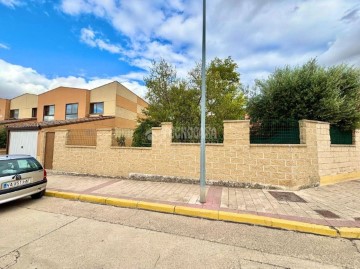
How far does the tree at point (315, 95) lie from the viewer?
7.43 meters

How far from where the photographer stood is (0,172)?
192 inches

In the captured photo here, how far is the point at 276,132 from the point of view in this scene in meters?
7.08

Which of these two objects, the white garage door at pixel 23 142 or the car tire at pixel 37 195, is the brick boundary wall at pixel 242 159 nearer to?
the car tire at pixel 37 195

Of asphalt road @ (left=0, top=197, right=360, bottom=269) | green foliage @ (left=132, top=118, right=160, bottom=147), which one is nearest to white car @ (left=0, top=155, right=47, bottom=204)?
asphalt road @ (left=0, top=197, right=360, bottom=269)

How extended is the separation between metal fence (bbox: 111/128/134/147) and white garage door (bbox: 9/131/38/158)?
5.78 m

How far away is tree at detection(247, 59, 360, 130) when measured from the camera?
7430mm

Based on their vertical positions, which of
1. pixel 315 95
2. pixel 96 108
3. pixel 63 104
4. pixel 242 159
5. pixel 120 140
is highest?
pixel 63 104

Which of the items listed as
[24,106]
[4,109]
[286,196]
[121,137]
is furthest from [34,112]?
[286,196]

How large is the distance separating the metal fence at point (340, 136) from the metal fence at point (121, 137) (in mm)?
9122

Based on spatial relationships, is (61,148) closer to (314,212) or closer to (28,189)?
(28,189)

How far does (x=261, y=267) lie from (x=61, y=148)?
10.2 m

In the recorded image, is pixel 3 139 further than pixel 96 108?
No

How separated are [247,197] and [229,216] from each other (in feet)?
5.27

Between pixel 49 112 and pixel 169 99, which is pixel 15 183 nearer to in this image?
pixel 169 99
